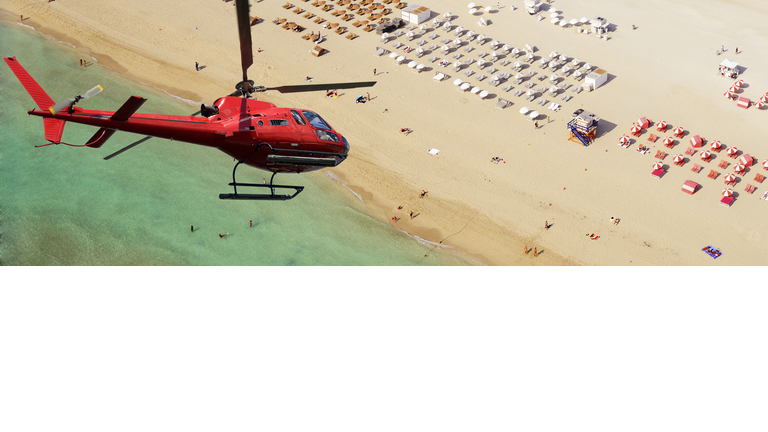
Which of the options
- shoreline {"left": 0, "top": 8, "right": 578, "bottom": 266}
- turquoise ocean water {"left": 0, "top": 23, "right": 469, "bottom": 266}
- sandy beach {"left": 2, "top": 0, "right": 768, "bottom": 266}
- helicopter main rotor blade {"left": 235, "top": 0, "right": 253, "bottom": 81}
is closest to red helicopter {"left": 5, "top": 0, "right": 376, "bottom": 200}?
helicopter main rotor blade {"left": 235, "top": 0, "right": 253, "bottom": 81}

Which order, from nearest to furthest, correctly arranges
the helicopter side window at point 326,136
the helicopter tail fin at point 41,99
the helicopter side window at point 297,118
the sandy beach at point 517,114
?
the helicopter tail fin at point 41,99
the helicopter side window at point 297,118
the helicopter side window at point 326,136
the sandy beach at point 517,114

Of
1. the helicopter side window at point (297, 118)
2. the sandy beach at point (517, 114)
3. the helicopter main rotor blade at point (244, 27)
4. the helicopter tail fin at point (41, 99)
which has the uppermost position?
the helicopter main rotor blade at point (244, 27)

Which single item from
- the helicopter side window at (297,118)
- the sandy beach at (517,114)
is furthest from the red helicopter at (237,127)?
the sandy beach at (517,114)

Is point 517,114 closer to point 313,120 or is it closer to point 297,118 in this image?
point 313,120

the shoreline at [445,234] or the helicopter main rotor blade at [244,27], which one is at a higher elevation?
the helicopter main rotor blade at [244,27]

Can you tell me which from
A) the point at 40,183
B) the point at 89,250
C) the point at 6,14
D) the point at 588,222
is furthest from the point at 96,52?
the point at 588,222

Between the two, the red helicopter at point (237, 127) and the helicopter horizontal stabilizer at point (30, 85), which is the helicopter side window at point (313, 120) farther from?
the helicopter horizontal stabilizer at point (30, 85)

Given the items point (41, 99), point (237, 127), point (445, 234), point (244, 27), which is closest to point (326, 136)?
point (237, 127)
